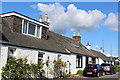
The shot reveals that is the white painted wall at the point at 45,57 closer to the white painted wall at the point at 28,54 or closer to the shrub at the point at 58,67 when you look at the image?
the white painted wall at the point at 28,54

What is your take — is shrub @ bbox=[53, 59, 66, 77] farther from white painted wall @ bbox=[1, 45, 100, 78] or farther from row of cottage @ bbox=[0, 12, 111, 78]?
row of cottage @ bbox=[0, 12, 111, 78]

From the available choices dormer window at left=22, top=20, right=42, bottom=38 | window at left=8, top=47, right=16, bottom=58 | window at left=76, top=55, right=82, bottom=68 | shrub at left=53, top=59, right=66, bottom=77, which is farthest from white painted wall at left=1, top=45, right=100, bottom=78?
dormer window at left=22, top=20, right=42, bottom=38

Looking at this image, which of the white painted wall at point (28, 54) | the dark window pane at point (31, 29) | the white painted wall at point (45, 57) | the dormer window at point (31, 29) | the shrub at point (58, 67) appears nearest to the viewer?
the white painted wall at point (45, 57)

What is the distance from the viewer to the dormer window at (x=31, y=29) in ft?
52.2

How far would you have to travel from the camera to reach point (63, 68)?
19.1 meters

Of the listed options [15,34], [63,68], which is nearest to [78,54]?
[63,68]

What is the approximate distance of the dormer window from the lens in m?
15.9

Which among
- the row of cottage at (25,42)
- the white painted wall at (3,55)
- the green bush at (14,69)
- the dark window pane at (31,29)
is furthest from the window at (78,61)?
the white painted wall at (3,55)

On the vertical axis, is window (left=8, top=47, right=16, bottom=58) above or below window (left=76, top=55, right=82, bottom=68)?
above

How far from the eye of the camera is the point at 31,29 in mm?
16766

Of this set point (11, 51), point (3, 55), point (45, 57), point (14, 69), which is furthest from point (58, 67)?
point (3, 55)

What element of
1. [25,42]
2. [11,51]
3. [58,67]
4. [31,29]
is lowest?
[58,67]

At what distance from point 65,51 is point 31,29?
5.36 m

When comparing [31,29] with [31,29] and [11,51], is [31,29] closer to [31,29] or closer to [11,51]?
[31,29]
